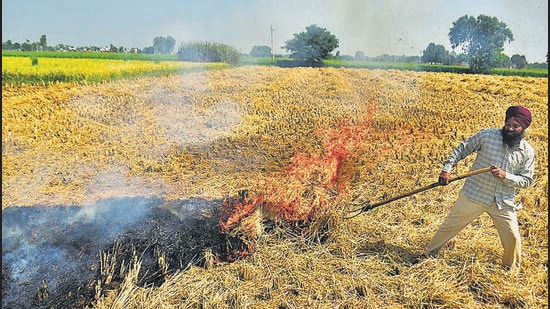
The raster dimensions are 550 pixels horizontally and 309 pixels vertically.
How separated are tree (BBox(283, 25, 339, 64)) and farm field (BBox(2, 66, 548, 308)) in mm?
1754

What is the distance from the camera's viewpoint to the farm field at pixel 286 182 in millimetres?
3441

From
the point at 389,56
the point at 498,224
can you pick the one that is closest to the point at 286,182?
the point at 498,224

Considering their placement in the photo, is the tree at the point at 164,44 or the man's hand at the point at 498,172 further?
the tree at the point at 164,44

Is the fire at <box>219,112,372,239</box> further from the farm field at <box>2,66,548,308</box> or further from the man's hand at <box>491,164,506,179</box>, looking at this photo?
the man's hand at <box>491,164,506,179</box>

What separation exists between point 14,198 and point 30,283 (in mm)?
2451

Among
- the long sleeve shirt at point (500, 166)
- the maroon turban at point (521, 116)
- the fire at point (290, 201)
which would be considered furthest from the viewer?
the fire at point (290, 201)

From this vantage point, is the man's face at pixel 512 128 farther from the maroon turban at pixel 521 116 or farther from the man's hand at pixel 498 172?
the man's hand at pixel 498 172

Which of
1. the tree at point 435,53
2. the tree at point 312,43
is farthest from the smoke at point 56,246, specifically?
the tree at point 435,53

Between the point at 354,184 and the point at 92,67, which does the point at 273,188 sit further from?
the point at 92,67

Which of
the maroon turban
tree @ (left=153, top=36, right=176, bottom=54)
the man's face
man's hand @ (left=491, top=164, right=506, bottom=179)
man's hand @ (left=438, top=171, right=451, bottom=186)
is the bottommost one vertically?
man's hand @ (left=438, top=171, right=451, bottom=186)

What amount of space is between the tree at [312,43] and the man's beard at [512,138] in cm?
Result: 660

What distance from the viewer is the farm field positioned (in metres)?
3.44

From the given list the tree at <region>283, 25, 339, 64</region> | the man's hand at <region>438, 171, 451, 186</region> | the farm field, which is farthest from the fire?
the tree at <region>283, 25, 339, 64</region>

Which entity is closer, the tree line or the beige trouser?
the beige trouser
